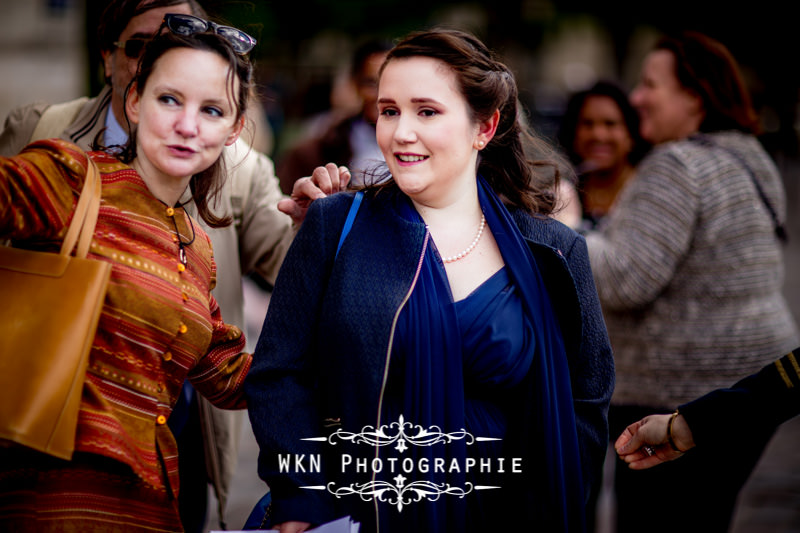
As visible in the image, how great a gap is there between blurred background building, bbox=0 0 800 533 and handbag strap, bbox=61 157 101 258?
74 centimetres

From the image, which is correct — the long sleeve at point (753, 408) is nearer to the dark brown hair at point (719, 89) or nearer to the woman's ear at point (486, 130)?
the woman's ear at point (486, 130)

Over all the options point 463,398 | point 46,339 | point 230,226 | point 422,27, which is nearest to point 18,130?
point 230,226

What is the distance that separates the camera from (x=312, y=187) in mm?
2627

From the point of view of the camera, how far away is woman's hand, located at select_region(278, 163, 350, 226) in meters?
2.64

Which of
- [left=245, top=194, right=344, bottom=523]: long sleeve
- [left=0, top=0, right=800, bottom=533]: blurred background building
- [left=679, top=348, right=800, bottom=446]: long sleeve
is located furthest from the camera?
[left=0, top=0, right=800, bottom=533]: blurred background building

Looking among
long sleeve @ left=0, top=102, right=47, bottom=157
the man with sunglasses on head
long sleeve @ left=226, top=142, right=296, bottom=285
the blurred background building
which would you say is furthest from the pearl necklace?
long sleeve @ left=0, top=102, right=47, bottom=157

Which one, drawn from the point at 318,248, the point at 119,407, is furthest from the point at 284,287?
the point at 119,407

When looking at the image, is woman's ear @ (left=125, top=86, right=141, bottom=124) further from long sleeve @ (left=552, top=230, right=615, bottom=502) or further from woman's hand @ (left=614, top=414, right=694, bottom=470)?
woman's hand @ (left=614, top=414, right=694, bottom=470)

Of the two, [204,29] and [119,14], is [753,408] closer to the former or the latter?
[204,29]

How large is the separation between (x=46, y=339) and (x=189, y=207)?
777 millimetres

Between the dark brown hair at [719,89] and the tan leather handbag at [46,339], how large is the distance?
9.56ft

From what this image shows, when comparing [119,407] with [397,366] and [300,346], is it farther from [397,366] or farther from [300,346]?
[397,366]

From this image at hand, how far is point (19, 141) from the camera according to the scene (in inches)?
117

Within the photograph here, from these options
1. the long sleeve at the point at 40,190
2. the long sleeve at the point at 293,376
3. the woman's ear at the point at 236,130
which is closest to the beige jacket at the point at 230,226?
the woman's ear at the point at 236,130
